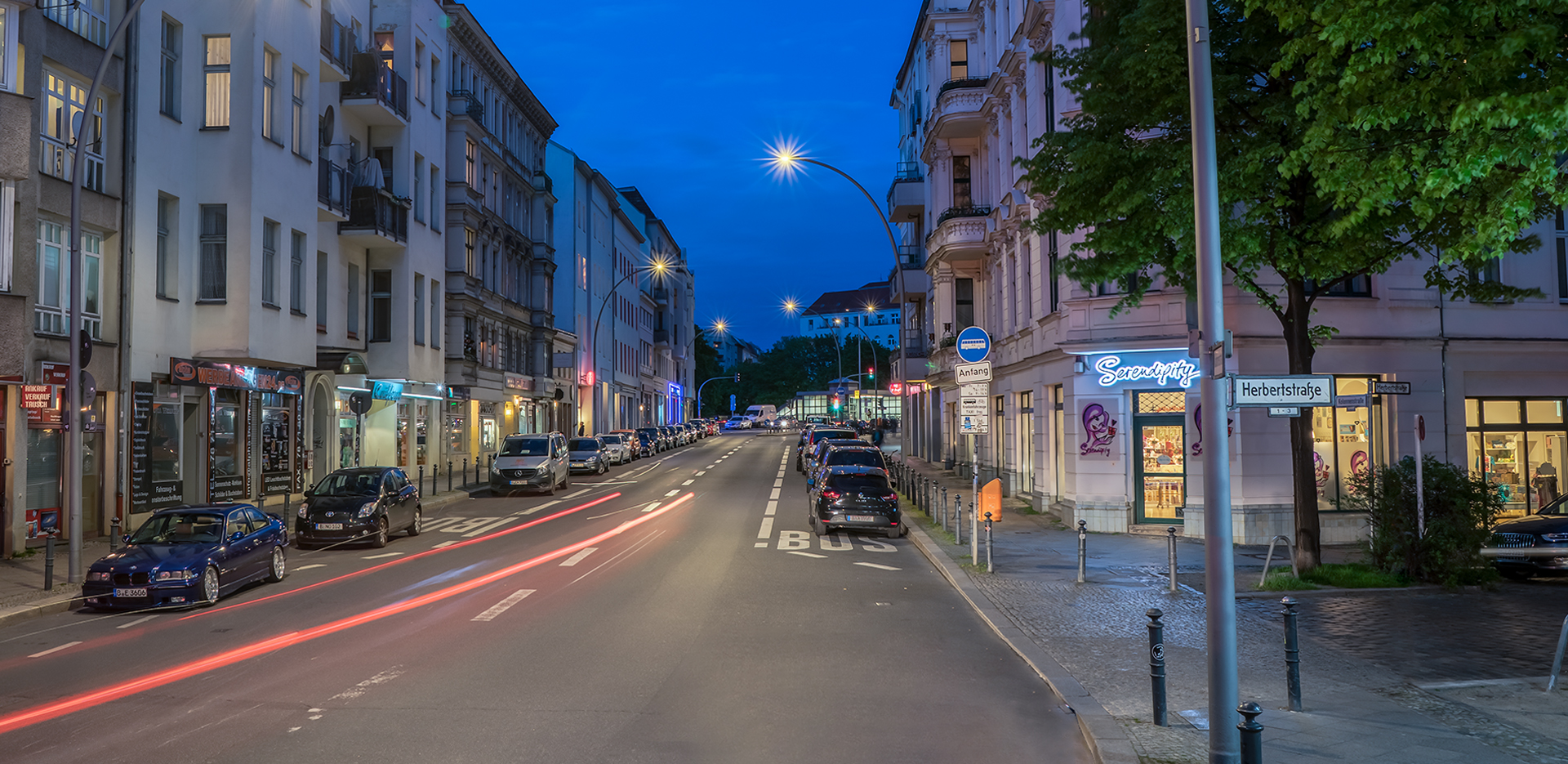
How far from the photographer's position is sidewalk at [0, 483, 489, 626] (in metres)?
12.5

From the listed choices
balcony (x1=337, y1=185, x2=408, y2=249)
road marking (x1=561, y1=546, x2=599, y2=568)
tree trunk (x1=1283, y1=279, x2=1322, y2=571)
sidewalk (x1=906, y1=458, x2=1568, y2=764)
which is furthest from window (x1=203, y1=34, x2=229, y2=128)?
tree trunk (x1=1283, y1=279, x2=1322, y2=571)

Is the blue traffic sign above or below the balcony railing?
below

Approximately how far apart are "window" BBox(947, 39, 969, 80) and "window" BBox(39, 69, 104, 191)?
86.2 feet

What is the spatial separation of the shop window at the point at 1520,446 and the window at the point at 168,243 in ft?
89.9

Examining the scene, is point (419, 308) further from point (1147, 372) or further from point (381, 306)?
point (1147, 372)

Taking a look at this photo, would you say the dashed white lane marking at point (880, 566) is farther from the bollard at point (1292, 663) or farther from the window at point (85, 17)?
the window at point (85, 17)

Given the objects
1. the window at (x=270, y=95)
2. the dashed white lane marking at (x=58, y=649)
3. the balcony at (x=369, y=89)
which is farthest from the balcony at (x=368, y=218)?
the dashed white lane marking at (x=58, y=649)

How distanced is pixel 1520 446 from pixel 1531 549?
8.51 meters

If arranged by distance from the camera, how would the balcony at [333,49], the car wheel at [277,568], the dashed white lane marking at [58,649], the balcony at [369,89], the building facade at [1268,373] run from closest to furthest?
1. the dashed white lane marking at [58,649]
2. the car wheel at [277,568]
3. the building facade at [1268,373]
4. the balcony at [333,49]
5. the balcony at [369,89]

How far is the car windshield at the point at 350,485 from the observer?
19688mm

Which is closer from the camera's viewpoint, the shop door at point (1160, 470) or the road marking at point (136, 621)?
the road marking at point (136, 621)

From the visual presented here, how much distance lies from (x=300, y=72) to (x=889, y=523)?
759 inches

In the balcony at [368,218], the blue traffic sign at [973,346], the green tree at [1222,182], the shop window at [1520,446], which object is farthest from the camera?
the balcony at [368,218]

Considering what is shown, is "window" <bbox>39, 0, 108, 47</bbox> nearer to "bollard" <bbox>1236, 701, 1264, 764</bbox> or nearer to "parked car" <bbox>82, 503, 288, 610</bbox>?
"parked car" <bbox>82, 503, 288, 610</bbox>
